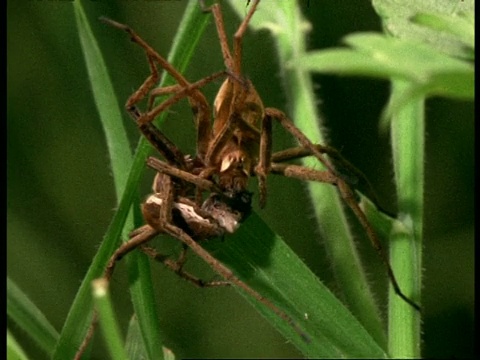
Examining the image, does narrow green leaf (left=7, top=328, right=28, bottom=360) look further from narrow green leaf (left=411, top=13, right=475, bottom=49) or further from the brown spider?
narrow green leaf (left=411, top=13, right=475, bottom=49)

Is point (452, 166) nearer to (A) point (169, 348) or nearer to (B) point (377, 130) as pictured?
(B) point (377, 130)

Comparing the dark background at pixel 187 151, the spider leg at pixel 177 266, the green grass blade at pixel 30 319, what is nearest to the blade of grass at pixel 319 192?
the dark background at pixel 187 151

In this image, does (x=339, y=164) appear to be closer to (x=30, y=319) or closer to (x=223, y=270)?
(x=223, y=270)

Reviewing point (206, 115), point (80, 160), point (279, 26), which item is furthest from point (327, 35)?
point (80, 160)

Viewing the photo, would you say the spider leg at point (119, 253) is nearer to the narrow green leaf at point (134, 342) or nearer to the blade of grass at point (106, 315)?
the narrow green leaf at point (134, 342)

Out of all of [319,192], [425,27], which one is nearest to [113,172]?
[319,192]

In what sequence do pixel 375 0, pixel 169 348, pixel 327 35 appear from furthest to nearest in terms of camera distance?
pixel 327 35 < pixel 169 348 < pixel 375 0

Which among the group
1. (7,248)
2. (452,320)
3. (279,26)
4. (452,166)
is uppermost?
(279,26)
